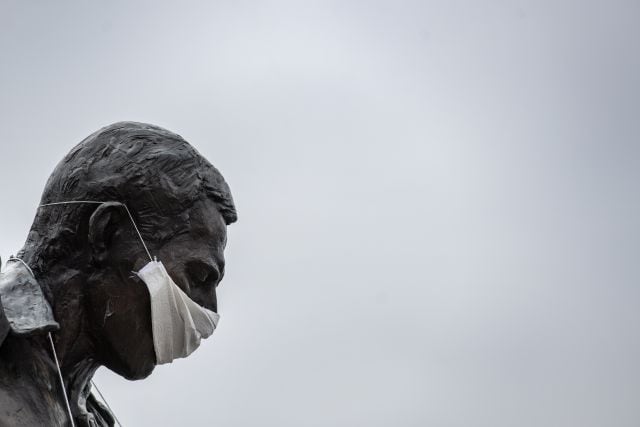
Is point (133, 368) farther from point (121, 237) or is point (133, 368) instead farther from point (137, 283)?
point (121, 237)

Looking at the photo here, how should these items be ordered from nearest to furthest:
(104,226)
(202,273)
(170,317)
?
(104,226) → (170,317) → (202,273)

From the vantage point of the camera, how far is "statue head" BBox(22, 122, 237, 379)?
224 inches

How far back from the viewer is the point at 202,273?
19.7 feet

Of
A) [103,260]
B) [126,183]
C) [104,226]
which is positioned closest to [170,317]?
[103,260]

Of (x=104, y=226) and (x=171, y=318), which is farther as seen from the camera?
(x=171, y=318)

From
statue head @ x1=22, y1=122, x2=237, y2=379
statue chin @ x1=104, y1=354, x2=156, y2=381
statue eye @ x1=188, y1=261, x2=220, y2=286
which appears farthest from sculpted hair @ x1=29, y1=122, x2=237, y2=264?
statue chin @ x1=104, y1=354, x2=156, y2=381

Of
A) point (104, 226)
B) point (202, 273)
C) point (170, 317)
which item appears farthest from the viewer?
point (202, 273)

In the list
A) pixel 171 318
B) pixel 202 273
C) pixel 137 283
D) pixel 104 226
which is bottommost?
pixel 171 318

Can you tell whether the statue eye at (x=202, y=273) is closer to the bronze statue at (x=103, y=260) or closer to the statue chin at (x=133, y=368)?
the bronze statue at (x=103, y=260)

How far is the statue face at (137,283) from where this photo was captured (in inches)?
224

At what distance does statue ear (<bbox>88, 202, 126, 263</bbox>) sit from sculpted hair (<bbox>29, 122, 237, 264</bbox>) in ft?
0.20

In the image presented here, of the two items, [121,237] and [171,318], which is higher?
[121,237]

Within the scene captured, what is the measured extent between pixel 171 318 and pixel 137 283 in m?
0.27

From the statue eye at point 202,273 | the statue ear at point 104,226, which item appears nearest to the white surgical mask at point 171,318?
the statue eye at point 202,273
